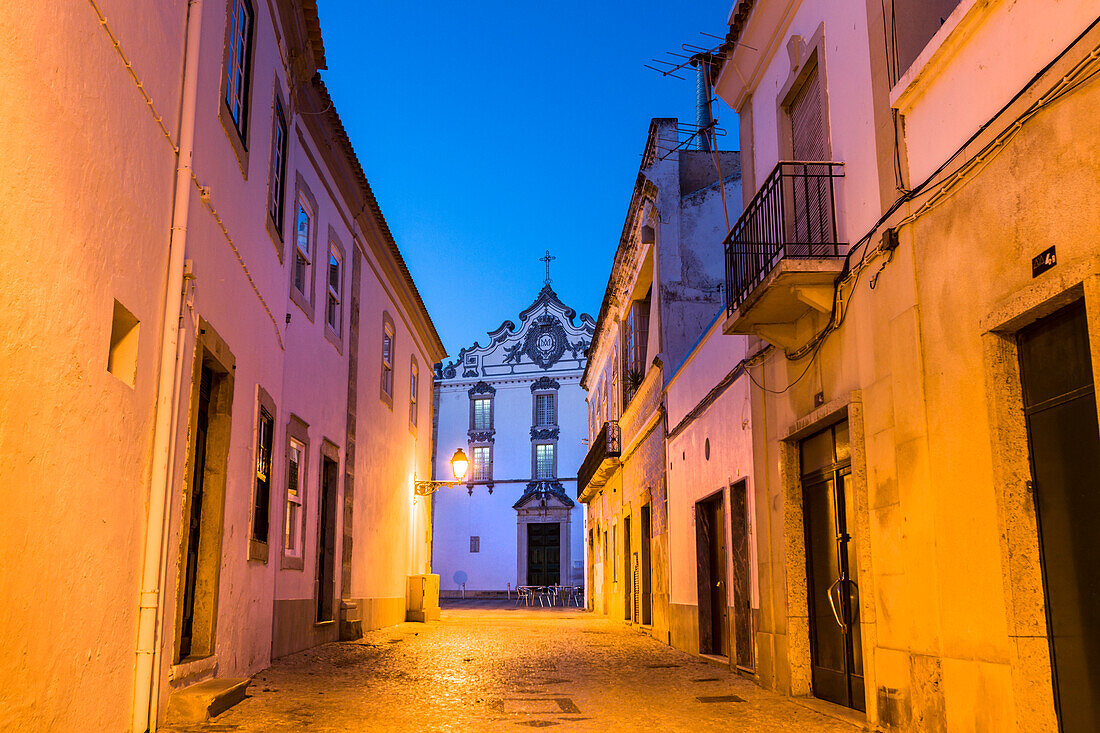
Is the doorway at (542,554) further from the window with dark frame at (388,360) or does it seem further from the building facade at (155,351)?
the building facade at (155,351)

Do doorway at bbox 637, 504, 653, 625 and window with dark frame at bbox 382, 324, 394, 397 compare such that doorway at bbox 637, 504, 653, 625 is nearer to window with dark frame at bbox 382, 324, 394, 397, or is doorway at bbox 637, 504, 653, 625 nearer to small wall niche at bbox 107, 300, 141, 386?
window with dark frame at bbox 382, 324, 394, 397

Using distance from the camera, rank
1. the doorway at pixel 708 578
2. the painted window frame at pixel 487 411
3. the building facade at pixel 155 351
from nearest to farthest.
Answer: the building facade at pixel 155 351 → the doorway at pixel 708 578 → the painted window frame at pixel 487 411

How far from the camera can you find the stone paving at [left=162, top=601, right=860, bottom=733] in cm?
693

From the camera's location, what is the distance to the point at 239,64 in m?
8.61

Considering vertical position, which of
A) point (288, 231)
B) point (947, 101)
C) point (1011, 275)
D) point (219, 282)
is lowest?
point (1011, 275)

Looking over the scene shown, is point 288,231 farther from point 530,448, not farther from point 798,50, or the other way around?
point 530,448

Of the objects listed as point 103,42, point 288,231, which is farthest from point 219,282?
point 288,231

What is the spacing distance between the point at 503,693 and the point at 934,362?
501 centimetres

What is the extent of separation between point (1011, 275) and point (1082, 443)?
3.16 ft

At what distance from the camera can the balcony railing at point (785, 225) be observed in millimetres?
8000

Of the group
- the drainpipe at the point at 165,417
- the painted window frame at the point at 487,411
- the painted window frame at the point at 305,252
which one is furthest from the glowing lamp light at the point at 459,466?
the painted window frame at the point at 487,411

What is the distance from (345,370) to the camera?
15406 mm

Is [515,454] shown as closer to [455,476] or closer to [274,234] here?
[455,476]

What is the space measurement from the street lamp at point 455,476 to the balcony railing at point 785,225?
10828 millimetres
